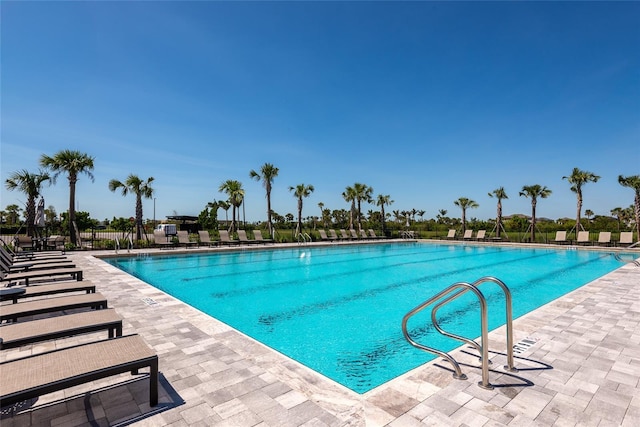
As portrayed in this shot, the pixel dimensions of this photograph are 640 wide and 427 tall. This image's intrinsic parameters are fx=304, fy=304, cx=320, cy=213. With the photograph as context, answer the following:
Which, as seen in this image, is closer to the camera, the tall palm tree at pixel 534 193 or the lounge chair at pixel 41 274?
the lounge chair at pixel 41 274

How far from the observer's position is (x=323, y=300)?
7672 millimetres

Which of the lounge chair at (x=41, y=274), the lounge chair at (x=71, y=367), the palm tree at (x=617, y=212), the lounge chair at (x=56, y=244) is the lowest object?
the lounge chair at (x=71, y=367)

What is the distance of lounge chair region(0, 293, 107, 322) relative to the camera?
11.6 ft

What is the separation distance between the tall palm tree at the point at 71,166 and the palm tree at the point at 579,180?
106 ft

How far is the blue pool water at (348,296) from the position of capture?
15.4ft

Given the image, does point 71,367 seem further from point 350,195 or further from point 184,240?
point 350,195

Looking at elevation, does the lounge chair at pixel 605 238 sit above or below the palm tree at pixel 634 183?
below

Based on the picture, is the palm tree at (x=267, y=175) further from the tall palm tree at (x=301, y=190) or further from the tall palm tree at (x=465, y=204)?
the tall palm tree at (x=465, y=204)

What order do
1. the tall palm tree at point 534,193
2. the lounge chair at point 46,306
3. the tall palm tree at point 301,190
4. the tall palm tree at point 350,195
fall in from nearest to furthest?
1. the lounge chair at point 46,306
2. the tall palm tree at point 534,193
3. the tall palm tree at point 301,190
4. the tall palm tree at point 350,195

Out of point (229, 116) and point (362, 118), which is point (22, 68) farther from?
point (362, 118)

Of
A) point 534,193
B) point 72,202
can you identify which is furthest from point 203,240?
point 534,193

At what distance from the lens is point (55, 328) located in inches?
120

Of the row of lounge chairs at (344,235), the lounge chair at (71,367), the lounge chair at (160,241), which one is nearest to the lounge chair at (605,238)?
the row of lounge chairs at (344,235)

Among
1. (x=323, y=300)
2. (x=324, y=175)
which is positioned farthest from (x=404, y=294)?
(x=324, y=175)
